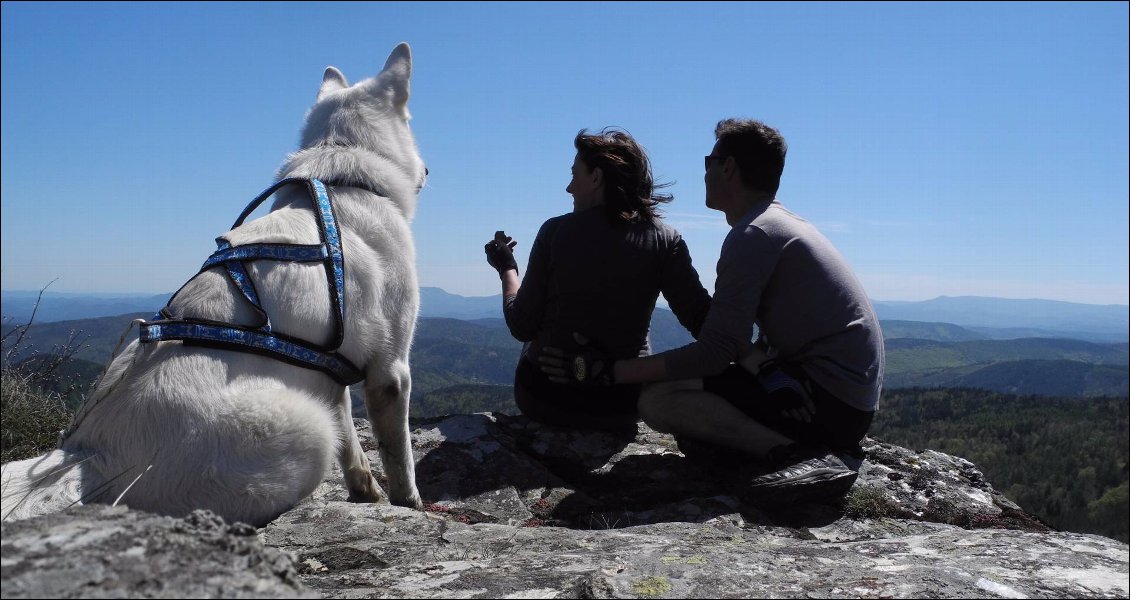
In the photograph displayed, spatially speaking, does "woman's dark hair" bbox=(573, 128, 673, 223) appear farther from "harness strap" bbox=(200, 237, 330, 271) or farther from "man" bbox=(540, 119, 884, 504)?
"harness strap" bbox=(200, 237, 330, 271)

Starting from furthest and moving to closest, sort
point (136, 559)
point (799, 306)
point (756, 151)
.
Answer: point (756, 151)
point (799, 306)
point (136, 559)

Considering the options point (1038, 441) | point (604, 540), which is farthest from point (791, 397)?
point (1038, 441)

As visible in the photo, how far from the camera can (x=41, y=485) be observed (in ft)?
8.63

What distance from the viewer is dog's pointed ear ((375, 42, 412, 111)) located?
187 inches

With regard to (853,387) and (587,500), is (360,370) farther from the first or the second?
(853,387)

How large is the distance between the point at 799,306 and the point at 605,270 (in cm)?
137

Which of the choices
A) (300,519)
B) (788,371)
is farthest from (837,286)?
(300,519)

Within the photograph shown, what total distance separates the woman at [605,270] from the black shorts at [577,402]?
0.01 metres

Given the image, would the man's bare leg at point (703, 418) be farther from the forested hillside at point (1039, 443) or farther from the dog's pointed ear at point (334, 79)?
the forested hillside at point (1039, 443)

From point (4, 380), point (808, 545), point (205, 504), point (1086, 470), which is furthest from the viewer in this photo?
point (1086, 470)

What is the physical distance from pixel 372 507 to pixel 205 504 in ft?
3.35

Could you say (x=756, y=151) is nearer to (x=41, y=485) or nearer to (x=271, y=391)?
(x=271, y=391)

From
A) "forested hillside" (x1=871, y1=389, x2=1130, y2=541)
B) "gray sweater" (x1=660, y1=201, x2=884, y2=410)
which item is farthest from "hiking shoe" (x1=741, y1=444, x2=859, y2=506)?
"forested hillside" (x1=871, y1=389, x2=1130, y2=541)

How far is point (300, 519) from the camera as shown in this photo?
11.0 ft
